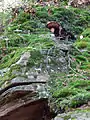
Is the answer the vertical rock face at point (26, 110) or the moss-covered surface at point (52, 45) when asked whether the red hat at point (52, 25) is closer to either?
the moss-covered surface at point (52, 45)

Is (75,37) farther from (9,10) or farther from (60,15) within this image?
(9,10)

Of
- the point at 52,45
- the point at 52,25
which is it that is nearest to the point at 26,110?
the point at 52,45

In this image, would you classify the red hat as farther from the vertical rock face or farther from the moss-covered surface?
the vertical rock face

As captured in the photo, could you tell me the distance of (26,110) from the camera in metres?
3.82

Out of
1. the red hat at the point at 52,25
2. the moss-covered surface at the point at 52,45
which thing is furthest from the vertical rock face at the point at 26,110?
the red hat at the point at 52,25

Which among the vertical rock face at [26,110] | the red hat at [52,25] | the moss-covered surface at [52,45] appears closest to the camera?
the moss-covered surface at [52,45]

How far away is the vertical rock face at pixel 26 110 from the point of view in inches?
148

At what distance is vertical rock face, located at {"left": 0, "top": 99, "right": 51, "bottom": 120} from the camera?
3.75m

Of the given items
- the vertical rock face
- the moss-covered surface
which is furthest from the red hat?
the vertical rock face

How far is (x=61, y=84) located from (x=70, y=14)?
3.44m

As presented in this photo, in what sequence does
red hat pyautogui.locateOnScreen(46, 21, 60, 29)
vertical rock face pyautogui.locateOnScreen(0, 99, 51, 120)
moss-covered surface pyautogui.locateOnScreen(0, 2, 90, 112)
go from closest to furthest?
moss-covered surface pyautogui.locateOnScreen(0, 2, 90, 112)
vertical rock face pyautogui.locateOnScreen(0, 99, 51, 120)
red hat pyautogui.locateOnScreen(46, 21, 60, 29)

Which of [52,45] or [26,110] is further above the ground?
[52,45]

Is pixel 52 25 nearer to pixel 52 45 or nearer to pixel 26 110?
pixel 52 45

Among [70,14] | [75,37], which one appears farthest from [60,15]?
[75,37]
